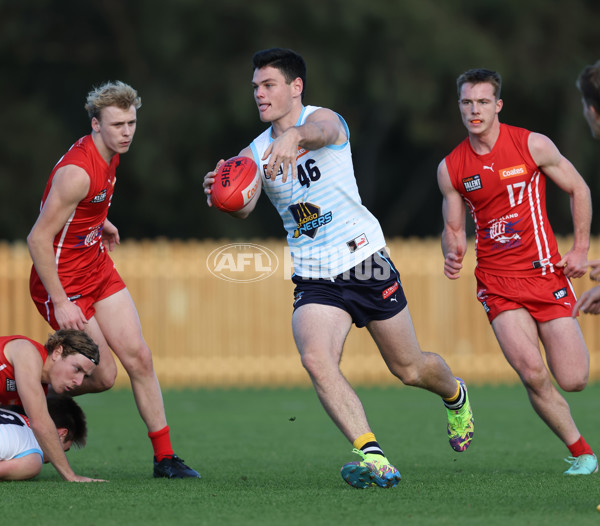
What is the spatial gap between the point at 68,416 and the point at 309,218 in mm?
2138

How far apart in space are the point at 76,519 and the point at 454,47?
56.8 ft

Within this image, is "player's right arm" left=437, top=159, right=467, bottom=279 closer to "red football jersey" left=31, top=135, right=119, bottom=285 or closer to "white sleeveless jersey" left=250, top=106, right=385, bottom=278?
"white sleeveless jersey" left=250, top=106, right=385, bottom=278

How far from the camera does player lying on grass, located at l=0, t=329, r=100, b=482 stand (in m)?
6.13

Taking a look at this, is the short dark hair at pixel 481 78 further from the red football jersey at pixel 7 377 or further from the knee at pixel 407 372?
the red football jersey at pixel 7 377

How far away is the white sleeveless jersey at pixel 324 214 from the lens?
625cm

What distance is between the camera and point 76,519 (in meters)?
4.90

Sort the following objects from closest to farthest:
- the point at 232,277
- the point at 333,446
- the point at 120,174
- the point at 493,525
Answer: the point at 493,525 < the point at 333,446 < the point at 232,277 < the point at 120,174

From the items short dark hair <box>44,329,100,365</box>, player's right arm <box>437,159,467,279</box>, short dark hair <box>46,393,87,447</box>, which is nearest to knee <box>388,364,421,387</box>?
player's right arm <box>437,159,467,279</box>

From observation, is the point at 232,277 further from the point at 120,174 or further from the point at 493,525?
the point at 493,525

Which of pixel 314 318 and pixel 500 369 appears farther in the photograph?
pixel 500 369

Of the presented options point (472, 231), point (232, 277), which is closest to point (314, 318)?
point (232, 277)

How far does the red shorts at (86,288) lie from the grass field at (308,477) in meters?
1.13

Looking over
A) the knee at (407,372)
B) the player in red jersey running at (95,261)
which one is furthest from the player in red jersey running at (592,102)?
the player in red jersey running at (95,261)

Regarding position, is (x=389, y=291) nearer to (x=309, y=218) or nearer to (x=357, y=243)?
(x=357, y=243)
